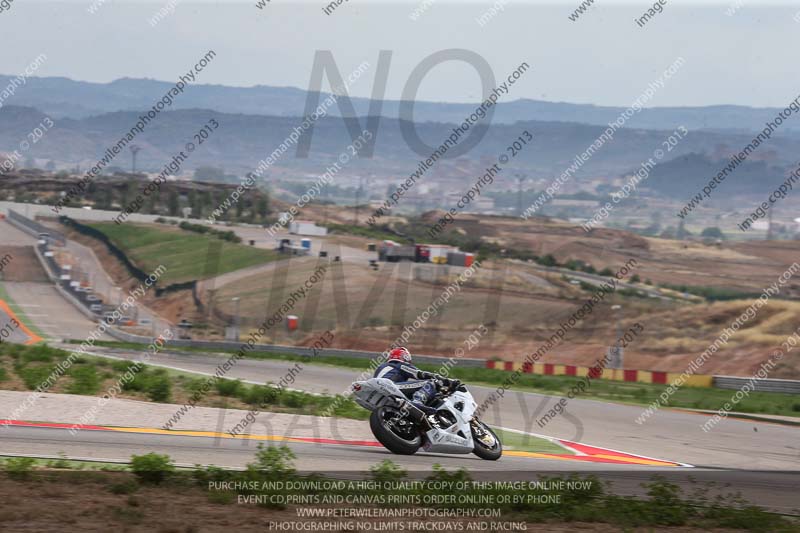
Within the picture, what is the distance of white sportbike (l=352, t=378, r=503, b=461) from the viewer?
46.0ft

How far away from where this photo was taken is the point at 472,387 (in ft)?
100

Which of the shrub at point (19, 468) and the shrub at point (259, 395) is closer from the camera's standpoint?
the shrub at point (19, 468)

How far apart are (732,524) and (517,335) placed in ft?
164

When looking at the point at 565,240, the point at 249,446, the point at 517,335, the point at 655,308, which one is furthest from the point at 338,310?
the point at 565,240

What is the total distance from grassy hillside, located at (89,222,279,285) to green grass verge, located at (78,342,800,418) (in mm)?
42332

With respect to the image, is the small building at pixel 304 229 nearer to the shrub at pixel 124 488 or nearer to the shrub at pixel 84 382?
the shrub at pixel 84 382

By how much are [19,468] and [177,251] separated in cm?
8290

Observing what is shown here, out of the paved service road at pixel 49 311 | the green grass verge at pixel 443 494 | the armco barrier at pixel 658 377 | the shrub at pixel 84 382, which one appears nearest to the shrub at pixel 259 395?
the shrub at pixel 84 382

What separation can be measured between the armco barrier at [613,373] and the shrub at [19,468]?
93.8 feet

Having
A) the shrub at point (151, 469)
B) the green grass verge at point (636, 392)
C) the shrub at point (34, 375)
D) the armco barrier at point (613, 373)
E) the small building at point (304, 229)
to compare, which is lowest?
the shrub at point (151, 469)

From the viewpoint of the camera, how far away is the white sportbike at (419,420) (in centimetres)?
1402

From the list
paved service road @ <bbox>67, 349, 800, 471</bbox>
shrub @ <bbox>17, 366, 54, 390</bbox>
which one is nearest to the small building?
paved service road @ <bbox>67, 349, 800, 471</bbox>

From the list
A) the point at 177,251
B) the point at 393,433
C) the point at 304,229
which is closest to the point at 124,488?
the point at 393,433

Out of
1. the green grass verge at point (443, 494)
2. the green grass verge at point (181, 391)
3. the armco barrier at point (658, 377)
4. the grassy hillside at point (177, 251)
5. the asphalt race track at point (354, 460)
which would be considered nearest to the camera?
the green grass verge at point (443, 494)
